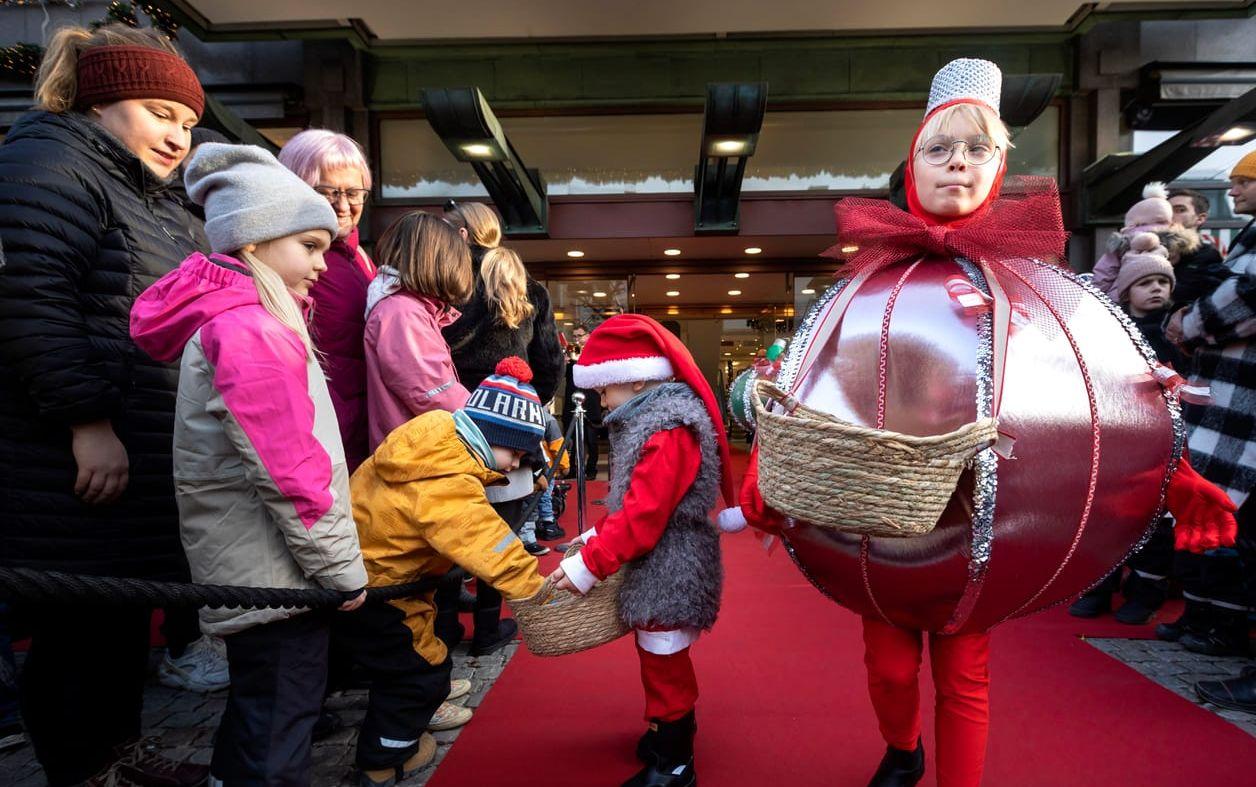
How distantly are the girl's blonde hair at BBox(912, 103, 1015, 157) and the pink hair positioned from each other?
1.77m

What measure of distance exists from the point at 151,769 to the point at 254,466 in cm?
116

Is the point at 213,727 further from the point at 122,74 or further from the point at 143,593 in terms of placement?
the point at 122,74

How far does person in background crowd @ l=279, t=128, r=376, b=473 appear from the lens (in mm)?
2371

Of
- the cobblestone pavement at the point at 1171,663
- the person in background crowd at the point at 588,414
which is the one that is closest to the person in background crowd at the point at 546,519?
the person in background crowd at the point at 588,414

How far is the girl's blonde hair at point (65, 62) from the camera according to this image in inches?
71.9

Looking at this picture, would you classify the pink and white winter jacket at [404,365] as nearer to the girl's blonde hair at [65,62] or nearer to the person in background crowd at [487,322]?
the person in background crowd at [487,322]

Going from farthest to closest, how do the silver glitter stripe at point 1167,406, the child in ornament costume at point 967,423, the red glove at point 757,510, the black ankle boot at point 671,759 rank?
1. the black ankle boot at point 671,759
2. the red glove at point 757,510
3. the silver glitter stripe at point 1167,406
4. the child in ornament costume at point 967,423

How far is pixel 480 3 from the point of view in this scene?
264 inches

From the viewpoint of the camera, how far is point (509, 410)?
6.81 feet

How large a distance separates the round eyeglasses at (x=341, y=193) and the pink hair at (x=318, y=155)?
0.03m

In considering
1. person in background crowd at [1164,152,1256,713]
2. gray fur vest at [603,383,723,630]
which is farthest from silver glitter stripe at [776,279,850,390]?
person in background crowd at [1164,152,1256,713]

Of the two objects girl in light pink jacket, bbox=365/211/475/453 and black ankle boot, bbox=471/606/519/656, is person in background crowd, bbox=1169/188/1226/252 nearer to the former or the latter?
girl in light pink jacket, bbox=365/211/475/453

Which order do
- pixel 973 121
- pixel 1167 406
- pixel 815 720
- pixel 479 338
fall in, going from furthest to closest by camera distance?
1. pixel 479 338
2. pixel 815 720
3. pixel 973 121
4. pixel 1167 406

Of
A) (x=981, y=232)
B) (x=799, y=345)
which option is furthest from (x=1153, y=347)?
(x=799, y=345)
